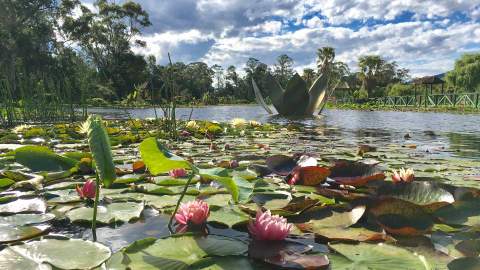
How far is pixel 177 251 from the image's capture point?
0.86 m

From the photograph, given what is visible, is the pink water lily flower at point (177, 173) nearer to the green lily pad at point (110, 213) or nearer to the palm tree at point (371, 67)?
the green lily pad at point (110, 213)

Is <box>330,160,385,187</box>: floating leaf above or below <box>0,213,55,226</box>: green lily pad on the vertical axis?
above

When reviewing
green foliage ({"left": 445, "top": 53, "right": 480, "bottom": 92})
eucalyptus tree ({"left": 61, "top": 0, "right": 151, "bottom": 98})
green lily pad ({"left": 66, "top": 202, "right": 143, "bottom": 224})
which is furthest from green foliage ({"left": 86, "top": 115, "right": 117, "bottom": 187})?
green foliage ({"left": 445, "top": 53, "right": 480, "bottom": 92})

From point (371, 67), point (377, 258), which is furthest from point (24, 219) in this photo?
point (371, 67)

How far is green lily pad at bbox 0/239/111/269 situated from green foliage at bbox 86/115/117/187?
0.18m

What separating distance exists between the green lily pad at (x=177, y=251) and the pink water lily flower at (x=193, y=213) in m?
0.09

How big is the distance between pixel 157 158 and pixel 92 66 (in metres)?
14.7

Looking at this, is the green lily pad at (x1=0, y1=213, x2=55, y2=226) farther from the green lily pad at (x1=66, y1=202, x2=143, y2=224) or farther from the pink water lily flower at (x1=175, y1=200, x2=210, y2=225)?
the pink water lily flower at (x1=175, y1=200, x2=210, y2=225)

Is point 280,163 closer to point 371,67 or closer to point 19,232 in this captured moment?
point 19,232

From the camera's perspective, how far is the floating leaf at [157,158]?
0.86m

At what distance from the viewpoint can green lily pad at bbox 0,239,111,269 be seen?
780 millimetres

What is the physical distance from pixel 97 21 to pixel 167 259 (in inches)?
1161

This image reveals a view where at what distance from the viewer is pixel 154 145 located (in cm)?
91

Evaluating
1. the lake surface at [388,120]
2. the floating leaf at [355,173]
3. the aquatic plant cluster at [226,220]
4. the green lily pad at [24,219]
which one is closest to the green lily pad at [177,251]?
the aquatic plant cluster at [226,220]
